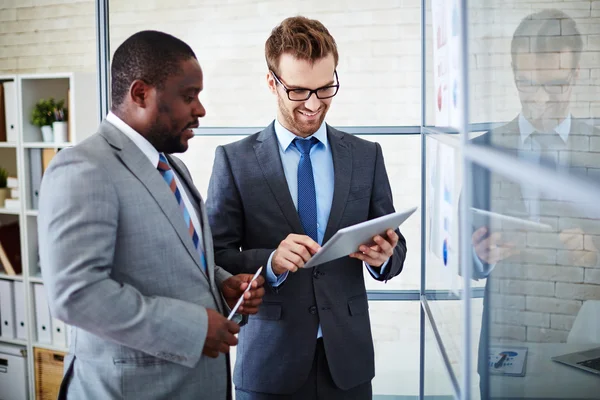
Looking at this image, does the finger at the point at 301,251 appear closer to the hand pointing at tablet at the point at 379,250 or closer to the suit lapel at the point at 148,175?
the hand pointing at tablet at the point at 379,250

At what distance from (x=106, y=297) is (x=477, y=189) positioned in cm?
73

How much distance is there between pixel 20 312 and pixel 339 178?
→ 338 cm

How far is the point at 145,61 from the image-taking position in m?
1.33

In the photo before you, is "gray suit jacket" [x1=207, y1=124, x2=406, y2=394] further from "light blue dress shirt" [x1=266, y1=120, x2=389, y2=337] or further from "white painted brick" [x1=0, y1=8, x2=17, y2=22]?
"white painted brick" [x1=0, y1=8, x2=17, y2=22]

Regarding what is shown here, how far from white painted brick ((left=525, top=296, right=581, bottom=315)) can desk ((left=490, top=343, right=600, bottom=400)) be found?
0.04 metres

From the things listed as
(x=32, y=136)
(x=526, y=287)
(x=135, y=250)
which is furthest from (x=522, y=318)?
(x=32, y=136)

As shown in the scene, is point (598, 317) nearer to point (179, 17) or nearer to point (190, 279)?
point (190, 279)

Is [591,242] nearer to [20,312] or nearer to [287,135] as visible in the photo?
[287,135]

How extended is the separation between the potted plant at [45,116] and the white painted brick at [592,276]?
13.2ft

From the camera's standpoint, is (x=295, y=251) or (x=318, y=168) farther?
(x=318, y=168)

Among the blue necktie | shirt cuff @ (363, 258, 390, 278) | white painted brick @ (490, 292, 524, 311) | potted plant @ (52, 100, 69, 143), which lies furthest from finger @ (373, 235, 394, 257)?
potted plant @ (52, 100, 69, 143)

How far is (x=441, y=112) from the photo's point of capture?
1.69 meters

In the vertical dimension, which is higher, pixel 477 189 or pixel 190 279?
pixel 477 189

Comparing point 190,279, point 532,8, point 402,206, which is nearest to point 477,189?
point 532,8
